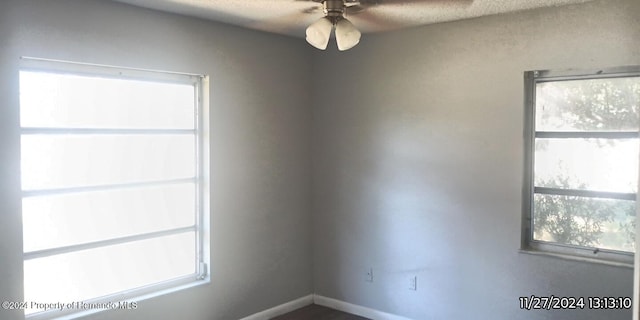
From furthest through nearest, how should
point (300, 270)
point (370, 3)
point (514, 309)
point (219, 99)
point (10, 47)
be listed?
point (300, 270)
point (219, 99)
point (514, 309)
point (370, 3)
point (10, 47)

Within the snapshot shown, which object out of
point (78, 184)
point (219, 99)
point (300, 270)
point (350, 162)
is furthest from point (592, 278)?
point (78, 184)

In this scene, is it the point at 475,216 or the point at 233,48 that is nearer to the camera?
the point at 475,216

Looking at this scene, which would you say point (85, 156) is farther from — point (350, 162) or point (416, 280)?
point (416, 280)

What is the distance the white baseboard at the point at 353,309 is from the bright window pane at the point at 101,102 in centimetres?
197

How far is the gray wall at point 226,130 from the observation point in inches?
119

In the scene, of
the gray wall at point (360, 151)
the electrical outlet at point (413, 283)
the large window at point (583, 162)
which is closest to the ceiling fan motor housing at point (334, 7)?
the gray wall at point (360, 151)

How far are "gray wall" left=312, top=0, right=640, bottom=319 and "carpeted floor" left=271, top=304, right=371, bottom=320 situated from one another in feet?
0.48

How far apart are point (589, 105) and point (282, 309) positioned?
2.86 meters

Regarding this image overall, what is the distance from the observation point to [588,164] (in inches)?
138

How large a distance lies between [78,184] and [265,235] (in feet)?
5.20

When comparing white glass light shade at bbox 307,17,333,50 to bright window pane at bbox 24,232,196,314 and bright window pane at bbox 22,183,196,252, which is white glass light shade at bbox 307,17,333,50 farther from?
bright window pane at bbox 24,232,196,314

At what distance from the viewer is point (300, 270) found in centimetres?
480
